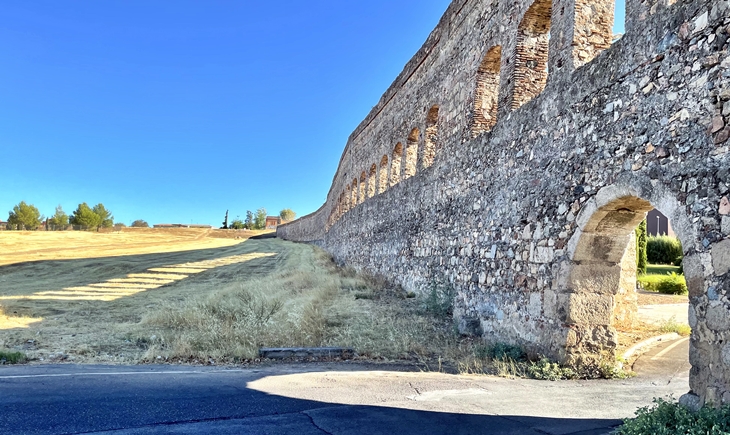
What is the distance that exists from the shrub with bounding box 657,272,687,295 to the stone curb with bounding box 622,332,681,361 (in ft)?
35.1

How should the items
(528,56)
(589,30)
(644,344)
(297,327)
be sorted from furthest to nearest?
(297,327) → (644,344) → (528,56) → (589,30)

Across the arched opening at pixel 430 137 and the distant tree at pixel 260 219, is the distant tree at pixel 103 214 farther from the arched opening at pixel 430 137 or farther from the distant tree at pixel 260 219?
the arched opening at pixel 430 137

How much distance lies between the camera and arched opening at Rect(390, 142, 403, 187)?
15.4 meters

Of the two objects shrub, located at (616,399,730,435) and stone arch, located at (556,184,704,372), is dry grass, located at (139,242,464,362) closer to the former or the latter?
stone arch, located at (556,184,704,372)

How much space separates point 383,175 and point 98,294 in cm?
1001

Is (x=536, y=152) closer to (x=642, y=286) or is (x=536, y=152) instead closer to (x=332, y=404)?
(x=332, y=404)

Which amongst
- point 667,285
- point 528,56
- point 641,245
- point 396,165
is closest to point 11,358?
point 528,56

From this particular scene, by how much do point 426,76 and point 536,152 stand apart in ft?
21.9

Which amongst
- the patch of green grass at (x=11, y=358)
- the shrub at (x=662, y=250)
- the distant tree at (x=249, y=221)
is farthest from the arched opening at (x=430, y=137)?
the distant tree at (x=249, y=221)

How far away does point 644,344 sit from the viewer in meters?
8.29

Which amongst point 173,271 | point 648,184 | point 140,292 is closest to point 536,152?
point 648,184

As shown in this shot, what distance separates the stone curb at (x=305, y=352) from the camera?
726cm

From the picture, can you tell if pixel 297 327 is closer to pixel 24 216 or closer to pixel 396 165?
pixel 396 165

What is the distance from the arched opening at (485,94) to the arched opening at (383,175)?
7348 mm
